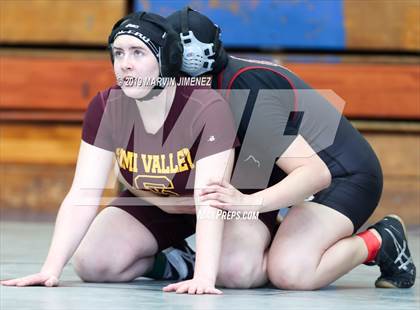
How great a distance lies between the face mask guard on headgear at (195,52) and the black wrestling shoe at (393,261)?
2.72ft

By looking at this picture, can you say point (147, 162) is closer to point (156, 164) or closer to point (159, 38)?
point (156, 164)

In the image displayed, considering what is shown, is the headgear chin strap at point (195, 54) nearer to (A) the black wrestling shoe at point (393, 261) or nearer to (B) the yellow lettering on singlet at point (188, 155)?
(B) the yellow lettering on singlet at point (188, 155)

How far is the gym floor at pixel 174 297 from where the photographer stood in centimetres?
273

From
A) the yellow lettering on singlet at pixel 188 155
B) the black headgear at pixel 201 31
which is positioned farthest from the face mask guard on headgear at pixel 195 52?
the yellow lettering on singlet at pixel 188 155

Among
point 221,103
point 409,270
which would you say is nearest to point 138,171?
point 221,103

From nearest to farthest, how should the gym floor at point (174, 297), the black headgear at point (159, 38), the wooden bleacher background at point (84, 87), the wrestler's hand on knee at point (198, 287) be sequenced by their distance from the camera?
the gym floor at point (174, 297)
the wrestler's hand on knee at point (198, 287)
the black headgear at point (159, 38)
the wooden bleacher background at point (84, 87)

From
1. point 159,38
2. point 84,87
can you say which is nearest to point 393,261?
point 159,38

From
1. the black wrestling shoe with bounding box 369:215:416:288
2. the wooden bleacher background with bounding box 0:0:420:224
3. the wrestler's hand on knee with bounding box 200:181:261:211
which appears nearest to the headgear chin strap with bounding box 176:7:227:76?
the wrestler's hand on knee with bounding box 200:181:261:211

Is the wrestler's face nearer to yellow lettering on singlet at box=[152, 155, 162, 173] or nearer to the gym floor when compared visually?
yellow lettering on singlet at box=[152, 155, 162, 173]

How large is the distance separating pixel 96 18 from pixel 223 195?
3422mm

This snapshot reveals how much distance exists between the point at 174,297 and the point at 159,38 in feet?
2.51

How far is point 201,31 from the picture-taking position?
3.19 m

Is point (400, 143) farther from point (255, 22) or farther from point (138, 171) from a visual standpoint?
point (138, 171)

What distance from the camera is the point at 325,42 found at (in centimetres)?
608
